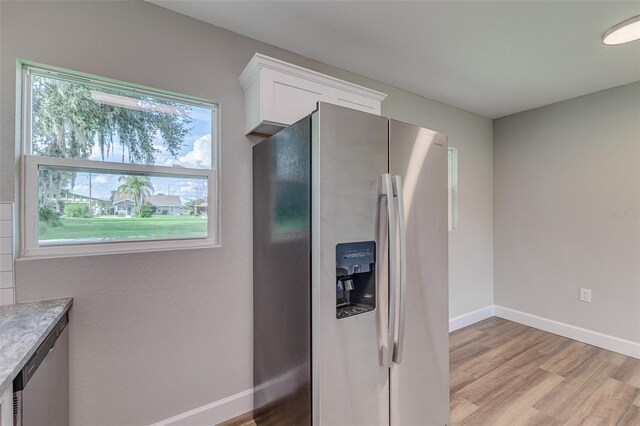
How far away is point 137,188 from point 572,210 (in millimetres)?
3919

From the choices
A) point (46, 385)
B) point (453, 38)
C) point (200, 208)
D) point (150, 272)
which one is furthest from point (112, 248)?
point (453, 38)

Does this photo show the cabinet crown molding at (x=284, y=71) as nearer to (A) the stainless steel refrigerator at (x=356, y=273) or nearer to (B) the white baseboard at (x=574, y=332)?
(A) the stainless steel refrigerator at (x=356, y=273)

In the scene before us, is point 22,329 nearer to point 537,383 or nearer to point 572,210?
point 537,383

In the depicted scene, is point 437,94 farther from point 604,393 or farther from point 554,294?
point 604,393

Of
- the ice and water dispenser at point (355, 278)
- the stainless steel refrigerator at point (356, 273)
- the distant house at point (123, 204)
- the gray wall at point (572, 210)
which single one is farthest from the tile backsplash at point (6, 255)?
the gray wall at point (572, 210)

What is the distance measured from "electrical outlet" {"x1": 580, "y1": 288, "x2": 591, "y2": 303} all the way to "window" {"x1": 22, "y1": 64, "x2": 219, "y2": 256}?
3.58 metres

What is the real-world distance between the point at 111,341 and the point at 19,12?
5.52ft

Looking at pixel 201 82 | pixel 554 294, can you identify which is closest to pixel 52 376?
pixel 201 82

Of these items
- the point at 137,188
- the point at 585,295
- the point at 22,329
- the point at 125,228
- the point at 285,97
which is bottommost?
the point at 585,295

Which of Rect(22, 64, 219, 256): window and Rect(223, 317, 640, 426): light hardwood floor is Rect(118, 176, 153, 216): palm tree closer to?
Rect(22, 64, 219, 256): window

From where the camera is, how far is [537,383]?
7.18 feet

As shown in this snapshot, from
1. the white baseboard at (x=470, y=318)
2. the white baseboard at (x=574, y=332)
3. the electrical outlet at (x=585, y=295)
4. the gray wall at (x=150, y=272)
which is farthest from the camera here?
the white baseboard at (x=470, y=318)

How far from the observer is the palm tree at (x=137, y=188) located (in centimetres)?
162

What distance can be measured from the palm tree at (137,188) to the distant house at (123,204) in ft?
0.05
